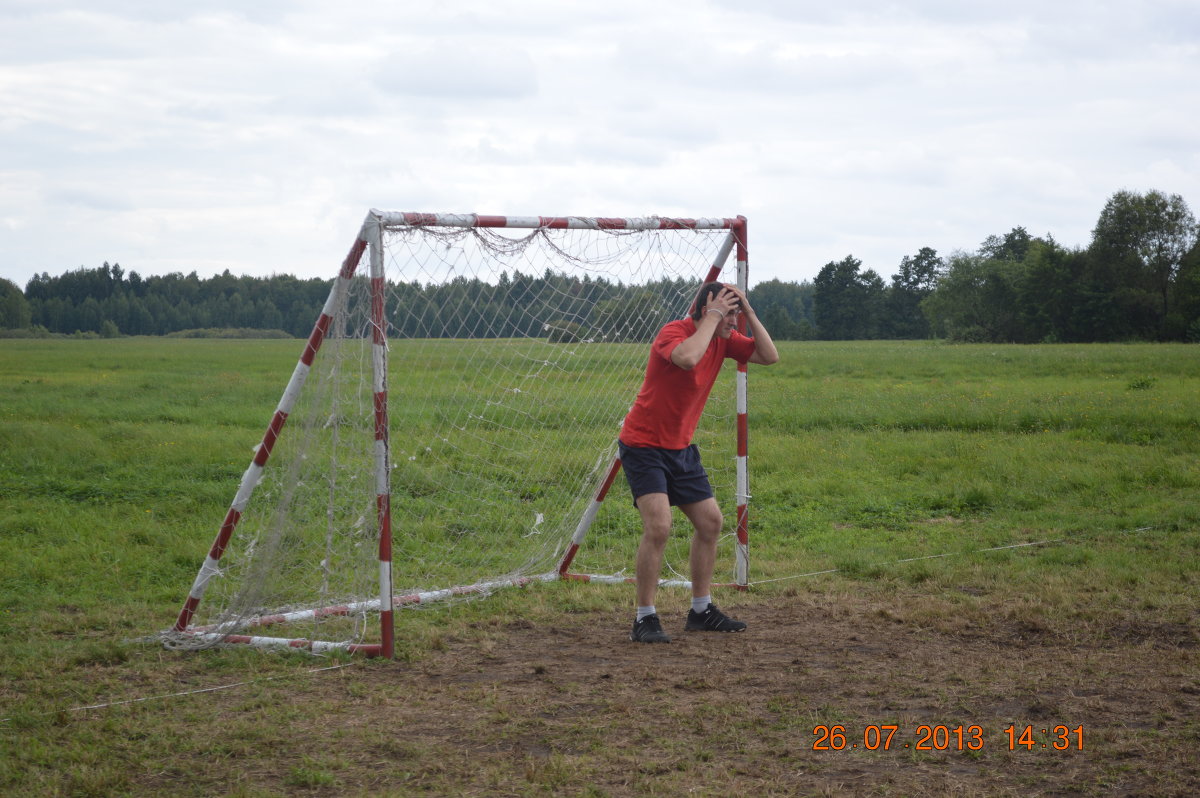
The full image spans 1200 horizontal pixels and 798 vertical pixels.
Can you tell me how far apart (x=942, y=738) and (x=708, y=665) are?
1390 millimetres

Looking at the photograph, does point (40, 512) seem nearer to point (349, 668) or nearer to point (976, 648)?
point (349, 668)

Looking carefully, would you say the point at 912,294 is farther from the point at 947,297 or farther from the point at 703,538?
the point at 703,538

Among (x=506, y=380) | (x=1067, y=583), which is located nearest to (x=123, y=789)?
(x=506, y=380)

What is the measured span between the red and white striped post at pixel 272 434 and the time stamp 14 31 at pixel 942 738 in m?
3.08

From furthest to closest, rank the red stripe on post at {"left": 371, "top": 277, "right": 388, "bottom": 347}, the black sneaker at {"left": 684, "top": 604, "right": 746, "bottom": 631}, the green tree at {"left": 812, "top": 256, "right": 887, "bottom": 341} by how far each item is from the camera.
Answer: the green tree at {"left": 812, "top": 256, "right": 887, "bottom": 341}
the black sneaker at {"left": 684, "top": 604, "right": 746, "bottom": 631}
the red stripe on post at {"left": 371, "top": 277, "right": 388, "bottom": 347}

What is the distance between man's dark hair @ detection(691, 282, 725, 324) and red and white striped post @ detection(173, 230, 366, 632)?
1.79m

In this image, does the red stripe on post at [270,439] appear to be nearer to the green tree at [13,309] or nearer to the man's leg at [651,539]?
the man's leg at [651,539]

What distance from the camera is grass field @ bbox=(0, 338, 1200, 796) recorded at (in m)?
3.85

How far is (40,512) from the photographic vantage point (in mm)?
9102

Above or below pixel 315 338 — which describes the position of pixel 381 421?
below

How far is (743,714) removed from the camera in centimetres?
444

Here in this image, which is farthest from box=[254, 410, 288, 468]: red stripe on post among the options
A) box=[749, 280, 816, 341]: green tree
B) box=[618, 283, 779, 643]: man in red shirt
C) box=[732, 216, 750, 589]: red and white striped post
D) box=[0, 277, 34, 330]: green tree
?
box=[0, 277, 34, 330]: green tree

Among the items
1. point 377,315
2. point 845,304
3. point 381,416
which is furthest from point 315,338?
point 845,304

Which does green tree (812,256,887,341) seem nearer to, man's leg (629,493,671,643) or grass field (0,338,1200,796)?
grass field (0,338,1200,796)
